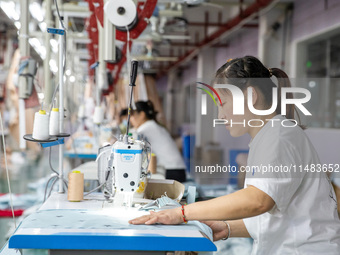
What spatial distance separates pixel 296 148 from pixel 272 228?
32cm

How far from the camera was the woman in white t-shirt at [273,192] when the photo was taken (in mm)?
1413

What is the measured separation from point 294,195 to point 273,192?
139 millimetres

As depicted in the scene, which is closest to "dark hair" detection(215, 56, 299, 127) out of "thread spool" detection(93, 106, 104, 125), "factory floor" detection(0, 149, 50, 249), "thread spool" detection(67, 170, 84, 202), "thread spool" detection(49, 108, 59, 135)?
"thread spool" detection(67, 170, 84, 202)

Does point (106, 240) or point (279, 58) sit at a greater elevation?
point (279, 58)

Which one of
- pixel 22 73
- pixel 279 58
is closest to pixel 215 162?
pixel 279 58

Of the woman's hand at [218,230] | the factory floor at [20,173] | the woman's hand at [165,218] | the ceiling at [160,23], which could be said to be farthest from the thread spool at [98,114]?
the woman's hand at [165,218]

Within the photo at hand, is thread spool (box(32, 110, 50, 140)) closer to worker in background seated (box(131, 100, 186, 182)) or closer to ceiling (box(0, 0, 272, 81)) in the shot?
ceiling (box(0, 0, 272, 81))

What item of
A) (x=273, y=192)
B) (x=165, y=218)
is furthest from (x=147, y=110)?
(x=273, y=192)

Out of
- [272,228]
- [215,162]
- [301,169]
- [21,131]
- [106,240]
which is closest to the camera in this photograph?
[106,240]

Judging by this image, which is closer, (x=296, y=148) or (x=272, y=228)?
(x=296, y=148)

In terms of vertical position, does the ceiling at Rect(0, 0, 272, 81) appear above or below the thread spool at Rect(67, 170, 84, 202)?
above

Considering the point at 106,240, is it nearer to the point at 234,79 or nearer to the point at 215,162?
the point at 234,79

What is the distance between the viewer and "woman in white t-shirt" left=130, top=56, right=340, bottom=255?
1.41 metres

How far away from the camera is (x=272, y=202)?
1425 millimetres
